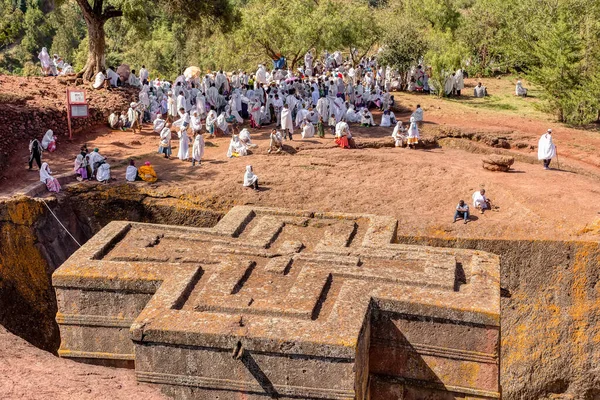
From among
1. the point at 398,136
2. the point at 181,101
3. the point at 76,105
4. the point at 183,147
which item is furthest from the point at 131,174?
the point at 398,136

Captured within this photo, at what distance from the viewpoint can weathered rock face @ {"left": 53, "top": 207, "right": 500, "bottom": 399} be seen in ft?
24.2

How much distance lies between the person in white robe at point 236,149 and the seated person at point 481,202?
6.37 m

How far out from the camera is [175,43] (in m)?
43.5

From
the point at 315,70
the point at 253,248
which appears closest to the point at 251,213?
the point at 253,248

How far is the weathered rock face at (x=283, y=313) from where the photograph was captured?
7383 millimetres

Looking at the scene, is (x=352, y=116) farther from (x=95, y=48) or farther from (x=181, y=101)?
(x=95, y=48)

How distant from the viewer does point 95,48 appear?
23.5 m

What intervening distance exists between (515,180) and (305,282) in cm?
981

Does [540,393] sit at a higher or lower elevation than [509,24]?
lower

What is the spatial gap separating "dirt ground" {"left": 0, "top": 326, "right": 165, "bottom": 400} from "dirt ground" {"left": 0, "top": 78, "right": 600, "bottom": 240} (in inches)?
285

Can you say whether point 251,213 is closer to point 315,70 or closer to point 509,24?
point 315,70

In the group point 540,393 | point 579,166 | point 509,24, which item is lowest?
point 540,393

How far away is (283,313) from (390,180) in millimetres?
9427

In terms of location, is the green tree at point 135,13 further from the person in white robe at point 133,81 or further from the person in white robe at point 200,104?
the person in white robe at point 200,104
